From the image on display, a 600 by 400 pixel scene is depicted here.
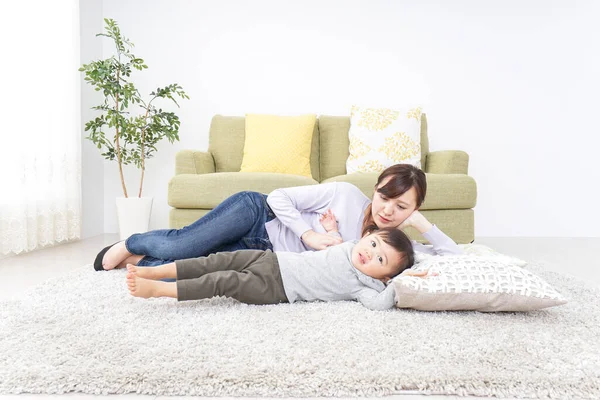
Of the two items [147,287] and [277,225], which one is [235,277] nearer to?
[147,287]

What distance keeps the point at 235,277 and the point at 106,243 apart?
2.34 m

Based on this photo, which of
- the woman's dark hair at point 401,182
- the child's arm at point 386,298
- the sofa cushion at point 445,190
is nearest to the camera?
the child's arm at point 386,298

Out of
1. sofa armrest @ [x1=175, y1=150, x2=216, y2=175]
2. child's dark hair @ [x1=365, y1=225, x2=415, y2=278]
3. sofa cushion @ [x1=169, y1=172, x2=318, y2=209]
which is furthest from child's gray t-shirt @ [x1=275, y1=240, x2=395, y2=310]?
sofa armrest @ [x1=175, y1=150, x2=216, y2=175]

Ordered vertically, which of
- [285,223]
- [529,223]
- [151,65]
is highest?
[151,65]

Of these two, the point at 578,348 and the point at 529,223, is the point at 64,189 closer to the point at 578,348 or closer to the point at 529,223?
the point at 578,348

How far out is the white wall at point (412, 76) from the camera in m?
4.27

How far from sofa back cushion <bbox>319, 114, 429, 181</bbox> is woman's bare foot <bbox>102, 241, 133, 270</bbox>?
1749mm

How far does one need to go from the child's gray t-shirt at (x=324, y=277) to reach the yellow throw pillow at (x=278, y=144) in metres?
1.78

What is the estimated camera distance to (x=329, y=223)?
197 centimetres

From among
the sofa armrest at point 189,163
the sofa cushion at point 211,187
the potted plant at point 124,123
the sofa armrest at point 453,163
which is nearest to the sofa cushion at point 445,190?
the sofa armrest at point 453,163

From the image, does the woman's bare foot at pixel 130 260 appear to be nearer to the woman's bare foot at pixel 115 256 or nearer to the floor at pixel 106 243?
the woman's bare foot at pixel 115 256

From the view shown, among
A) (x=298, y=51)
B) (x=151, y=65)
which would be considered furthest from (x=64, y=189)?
(x=298, y=51)

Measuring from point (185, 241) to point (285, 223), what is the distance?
0.40 meters

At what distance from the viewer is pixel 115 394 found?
1046 mm
